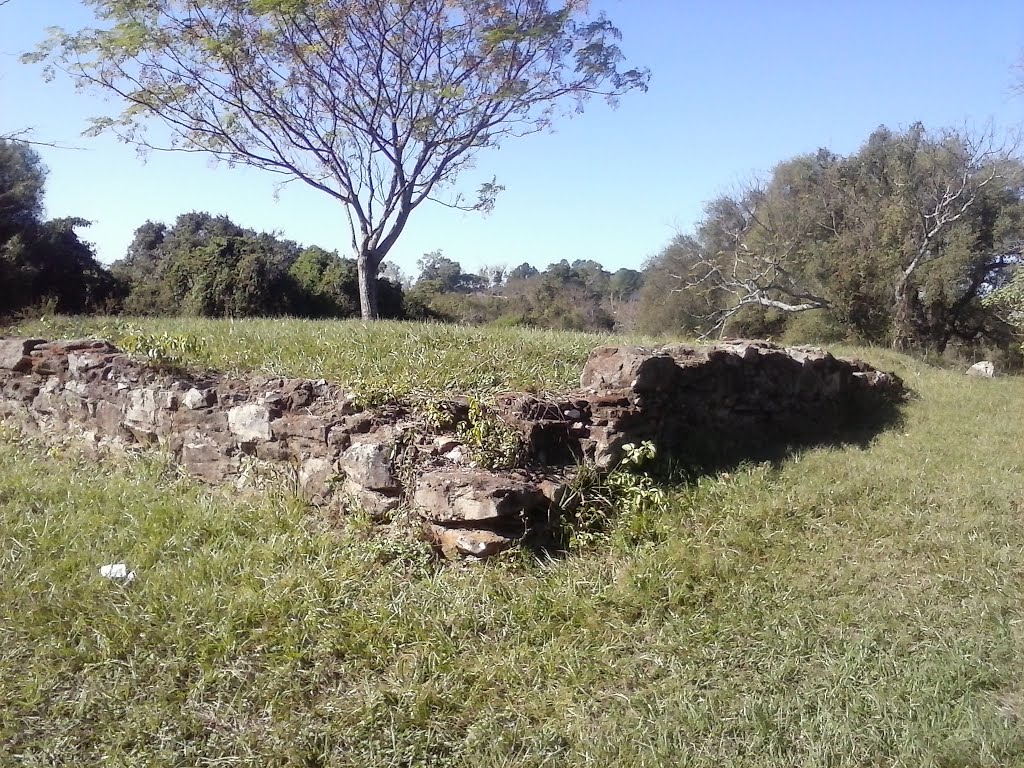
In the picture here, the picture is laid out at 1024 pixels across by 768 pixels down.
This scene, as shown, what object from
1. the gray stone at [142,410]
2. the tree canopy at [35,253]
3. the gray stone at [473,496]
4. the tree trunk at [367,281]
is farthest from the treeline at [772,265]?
the gray stone at [473,496]

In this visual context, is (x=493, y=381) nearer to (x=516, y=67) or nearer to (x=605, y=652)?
(x=605, y=652)

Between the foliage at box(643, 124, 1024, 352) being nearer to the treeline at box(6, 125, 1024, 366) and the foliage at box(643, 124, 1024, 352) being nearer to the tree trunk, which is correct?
the treeline at box(6, 125, 1024, 366)

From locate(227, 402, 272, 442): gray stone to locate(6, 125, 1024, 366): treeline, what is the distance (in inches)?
315

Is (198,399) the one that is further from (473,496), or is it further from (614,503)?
(614,503)

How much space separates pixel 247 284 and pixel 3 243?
3.97 metres

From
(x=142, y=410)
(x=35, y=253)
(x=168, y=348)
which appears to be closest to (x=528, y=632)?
(x=142, y=410)

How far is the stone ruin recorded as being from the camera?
14.0 feet

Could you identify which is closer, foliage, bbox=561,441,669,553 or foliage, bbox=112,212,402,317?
foliage, bbox=561,441,669,553

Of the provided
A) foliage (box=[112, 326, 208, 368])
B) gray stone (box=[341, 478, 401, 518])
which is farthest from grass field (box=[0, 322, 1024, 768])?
foliage (box=[112, 326, 208, 368])

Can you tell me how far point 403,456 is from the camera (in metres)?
4.47

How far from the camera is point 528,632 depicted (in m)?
3.49

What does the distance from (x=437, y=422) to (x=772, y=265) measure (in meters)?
16.5

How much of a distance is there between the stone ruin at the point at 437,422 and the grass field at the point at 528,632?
0.28 m

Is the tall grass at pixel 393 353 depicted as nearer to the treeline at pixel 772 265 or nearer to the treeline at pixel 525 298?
the treeline at pixel 525 298
